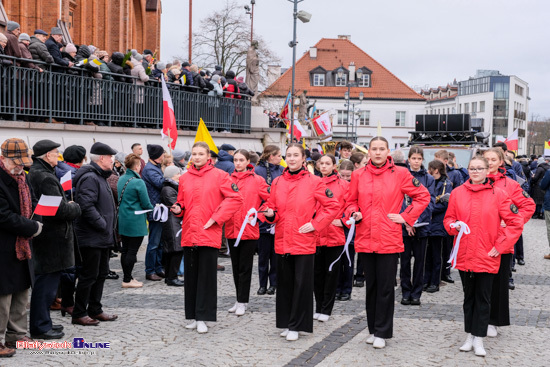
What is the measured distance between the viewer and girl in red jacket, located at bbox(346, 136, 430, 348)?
22.6ft

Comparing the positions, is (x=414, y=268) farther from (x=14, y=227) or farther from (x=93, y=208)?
(x=14, y=227)

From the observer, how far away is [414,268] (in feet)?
30.2

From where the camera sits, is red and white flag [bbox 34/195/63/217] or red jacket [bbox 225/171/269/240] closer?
red and white flag [bbox 34/195/63/217]

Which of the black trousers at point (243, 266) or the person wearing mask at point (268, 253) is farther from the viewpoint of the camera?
the person wearing mask at point (268, 253)

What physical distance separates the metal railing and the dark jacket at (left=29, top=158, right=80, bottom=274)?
649 cm

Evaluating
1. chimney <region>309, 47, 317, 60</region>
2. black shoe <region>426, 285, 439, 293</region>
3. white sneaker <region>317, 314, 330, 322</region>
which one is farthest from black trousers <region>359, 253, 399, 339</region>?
chimney <region>309, 47, 317, 60</region>

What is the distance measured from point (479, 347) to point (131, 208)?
5.06 meters

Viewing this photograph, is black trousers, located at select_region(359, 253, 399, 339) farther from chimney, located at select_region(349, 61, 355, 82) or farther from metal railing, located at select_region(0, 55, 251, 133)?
chimney, located at select_region(349, 61, 355, 82)

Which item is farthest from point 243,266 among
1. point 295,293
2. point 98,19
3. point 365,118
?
point 365,118

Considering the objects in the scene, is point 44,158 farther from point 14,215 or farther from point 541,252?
point 541,252

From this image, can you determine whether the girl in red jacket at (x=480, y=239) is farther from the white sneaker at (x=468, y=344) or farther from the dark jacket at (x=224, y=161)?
the dark jacket at (x=224, y=161)

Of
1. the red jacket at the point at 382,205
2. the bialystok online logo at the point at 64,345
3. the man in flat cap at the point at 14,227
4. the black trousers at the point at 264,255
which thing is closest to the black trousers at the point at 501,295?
the red jacket at the point at 382,205

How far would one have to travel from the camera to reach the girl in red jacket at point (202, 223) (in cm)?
738

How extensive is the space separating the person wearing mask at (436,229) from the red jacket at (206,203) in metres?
3.54
